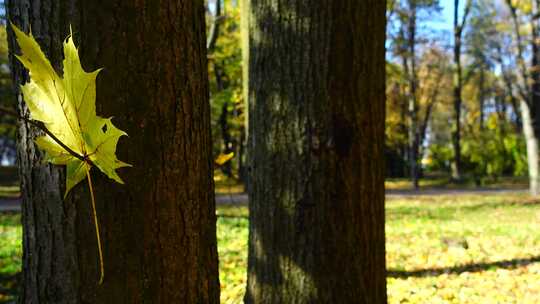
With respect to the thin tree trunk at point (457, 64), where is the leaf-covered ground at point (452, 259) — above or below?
below

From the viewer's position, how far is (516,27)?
15328mm

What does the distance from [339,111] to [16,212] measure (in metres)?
10.1

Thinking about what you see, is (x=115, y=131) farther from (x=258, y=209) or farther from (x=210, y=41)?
(x=210, y=41)

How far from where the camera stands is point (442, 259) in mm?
5688

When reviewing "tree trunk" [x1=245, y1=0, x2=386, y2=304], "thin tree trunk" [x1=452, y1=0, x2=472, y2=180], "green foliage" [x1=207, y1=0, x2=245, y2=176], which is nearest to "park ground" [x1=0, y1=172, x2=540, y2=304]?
"tree trunk" [x1=245, y1=0, x2=386, y2=304]

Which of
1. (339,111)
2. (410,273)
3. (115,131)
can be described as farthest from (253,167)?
(410,273)

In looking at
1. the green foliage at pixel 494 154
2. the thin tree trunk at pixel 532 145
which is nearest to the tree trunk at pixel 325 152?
the thin tree trunk at pixel 532 145

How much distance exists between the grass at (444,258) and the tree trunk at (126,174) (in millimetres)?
3237

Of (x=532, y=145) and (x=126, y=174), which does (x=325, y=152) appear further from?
(x=532, y=145)

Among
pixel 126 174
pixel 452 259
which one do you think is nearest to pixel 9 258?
pixel 452 259

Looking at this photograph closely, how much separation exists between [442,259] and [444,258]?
6cm

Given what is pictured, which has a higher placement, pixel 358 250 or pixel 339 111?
pixel 339 111

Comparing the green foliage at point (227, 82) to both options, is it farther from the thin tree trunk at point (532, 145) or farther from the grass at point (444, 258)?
the thin tree trunk at point (532, 145)

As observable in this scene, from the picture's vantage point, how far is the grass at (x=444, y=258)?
14.1 feet
